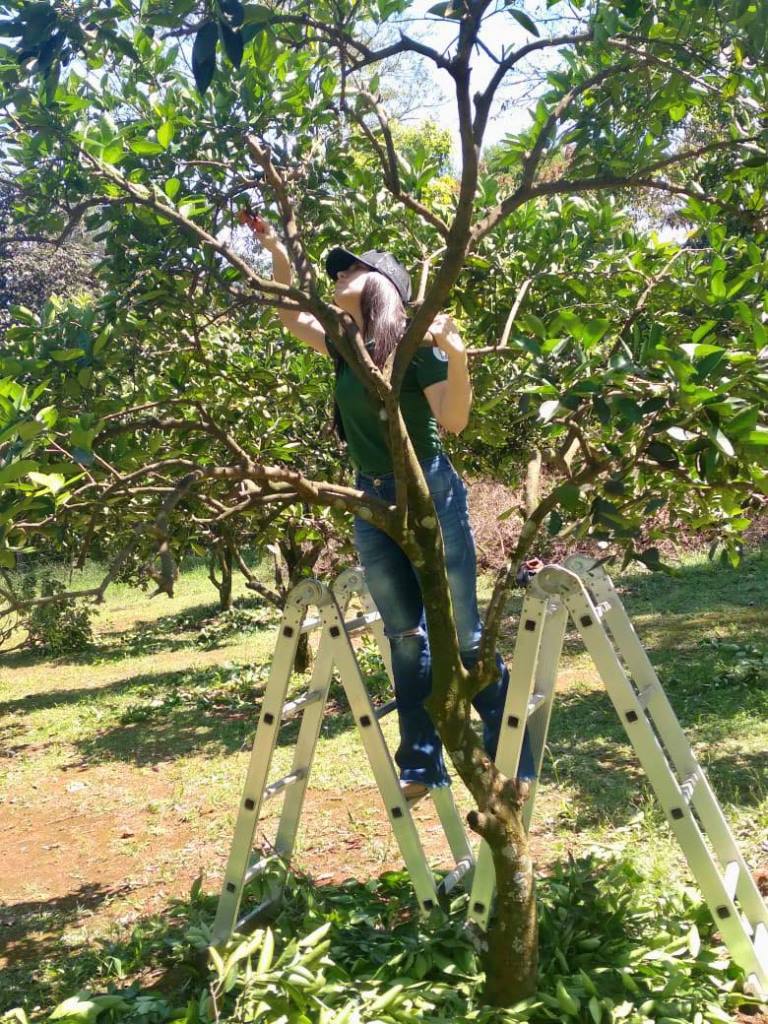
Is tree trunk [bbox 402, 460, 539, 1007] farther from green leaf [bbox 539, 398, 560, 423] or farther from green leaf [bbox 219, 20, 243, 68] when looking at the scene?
green leaf [bbox 219, 20, 243, 68]

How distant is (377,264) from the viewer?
8.92ft

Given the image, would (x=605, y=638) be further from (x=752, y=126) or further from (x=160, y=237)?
(x=160, y=237)

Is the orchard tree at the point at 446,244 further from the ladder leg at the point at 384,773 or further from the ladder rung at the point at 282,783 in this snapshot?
the ladder rung at the point at 282,783

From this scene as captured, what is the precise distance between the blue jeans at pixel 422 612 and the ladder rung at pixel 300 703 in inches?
12.5

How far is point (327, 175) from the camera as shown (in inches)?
124

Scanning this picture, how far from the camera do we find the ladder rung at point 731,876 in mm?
2656

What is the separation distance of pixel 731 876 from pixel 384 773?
41.3 inches

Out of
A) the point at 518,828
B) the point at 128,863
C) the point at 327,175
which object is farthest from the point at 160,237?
the point at 128,863

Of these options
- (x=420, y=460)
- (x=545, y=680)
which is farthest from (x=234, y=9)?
(x=545, y=680)

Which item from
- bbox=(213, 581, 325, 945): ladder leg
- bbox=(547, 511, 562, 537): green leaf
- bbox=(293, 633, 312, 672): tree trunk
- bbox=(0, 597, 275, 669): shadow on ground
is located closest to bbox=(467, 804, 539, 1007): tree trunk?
bbox=(213, 581, 325, 945): ladder leg

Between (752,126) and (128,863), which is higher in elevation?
(752,126)

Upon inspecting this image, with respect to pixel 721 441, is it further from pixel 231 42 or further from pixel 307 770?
pixel 307 770

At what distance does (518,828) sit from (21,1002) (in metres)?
1.87

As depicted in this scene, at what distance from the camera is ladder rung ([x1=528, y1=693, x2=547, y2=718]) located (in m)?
2.80
